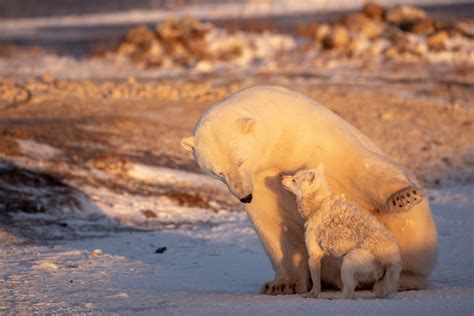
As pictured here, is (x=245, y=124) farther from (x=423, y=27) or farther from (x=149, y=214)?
(x=423, y=27)

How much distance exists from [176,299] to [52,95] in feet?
38.4

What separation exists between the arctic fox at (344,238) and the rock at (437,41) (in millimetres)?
16235

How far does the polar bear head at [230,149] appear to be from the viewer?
6.46 meters

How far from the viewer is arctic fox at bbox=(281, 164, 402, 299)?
619cm

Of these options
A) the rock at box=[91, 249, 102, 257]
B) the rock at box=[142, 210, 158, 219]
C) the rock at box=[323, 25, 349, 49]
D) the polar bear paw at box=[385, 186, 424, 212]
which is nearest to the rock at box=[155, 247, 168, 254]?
the rock at box=[91, 249, 102, 257]

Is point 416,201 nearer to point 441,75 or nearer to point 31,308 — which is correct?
point 31,308

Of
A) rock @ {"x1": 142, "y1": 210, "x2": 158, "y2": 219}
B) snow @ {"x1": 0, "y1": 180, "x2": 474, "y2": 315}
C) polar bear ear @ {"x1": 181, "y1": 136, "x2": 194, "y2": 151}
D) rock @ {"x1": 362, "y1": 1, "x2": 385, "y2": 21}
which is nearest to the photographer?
snow @ {"x1": 0, "y1": 180, "x2": 474, "y2": 315}

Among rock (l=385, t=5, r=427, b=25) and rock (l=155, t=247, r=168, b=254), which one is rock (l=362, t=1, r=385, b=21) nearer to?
rock (l=385, t=5, r=427, b=25)

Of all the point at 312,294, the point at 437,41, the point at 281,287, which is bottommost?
the point at 312,294

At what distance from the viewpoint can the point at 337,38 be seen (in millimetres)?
22719

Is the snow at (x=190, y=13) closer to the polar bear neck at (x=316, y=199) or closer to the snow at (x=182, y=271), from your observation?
the snow at (x=182, y=271)

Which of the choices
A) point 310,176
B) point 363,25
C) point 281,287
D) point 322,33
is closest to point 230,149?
point 310,176

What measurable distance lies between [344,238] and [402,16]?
1950 cm

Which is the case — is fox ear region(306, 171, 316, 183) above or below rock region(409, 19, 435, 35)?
below
